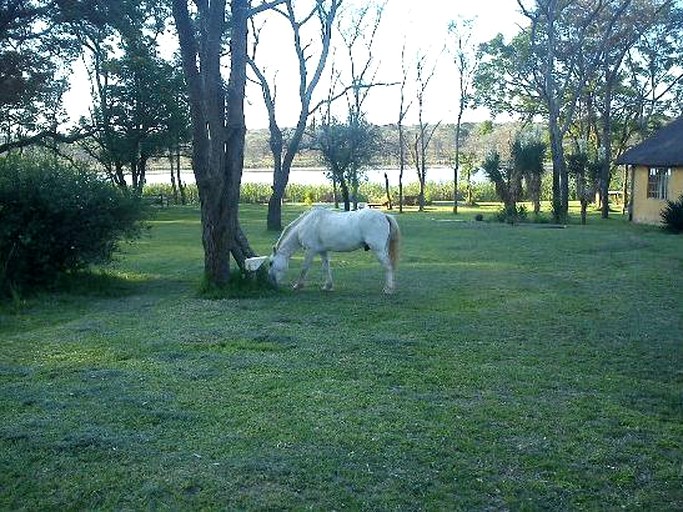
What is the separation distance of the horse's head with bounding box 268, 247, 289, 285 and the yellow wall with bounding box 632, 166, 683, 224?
64.5ft

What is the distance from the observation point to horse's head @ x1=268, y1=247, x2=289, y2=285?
36.9 ft

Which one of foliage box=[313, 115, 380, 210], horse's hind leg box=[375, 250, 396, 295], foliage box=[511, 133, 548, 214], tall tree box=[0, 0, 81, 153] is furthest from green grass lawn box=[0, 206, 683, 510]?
foliage box=[313, 115, 380, 210]

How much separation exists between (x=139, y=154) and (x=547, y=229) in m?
20.6

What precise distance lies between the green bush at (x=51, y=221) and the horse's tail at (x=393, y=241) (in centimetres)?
445

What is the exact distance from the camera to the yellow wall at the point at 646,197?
2616 centimetres

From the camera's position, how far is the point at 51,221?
11.3 metres

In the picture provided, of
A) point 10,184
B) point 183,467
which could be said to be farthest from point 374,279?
point 183,467

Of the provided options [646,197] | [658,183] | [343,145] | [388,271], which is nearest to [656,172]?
[658,183]

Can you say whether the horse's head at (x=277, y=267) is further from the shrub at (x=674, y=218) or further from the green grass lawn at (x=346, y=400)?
the shrub at (x=674, y=218)

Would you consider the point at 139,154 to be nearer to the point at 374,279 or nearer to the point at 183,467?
the point at 374,279

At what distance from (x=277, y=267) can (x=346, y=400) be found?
19.4 feet

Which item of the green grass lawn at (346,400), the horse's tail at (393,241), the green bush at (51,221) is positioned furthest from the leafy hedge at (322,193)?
the green grass lawn at (346,400)

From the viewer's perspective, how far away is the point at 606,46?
32156 mm

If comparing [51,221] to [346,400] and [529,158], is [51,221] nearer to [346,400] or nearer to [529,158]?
[346,400]
